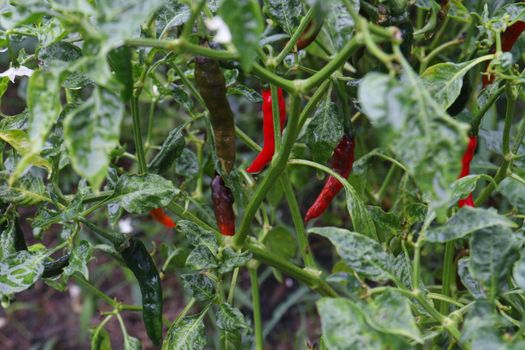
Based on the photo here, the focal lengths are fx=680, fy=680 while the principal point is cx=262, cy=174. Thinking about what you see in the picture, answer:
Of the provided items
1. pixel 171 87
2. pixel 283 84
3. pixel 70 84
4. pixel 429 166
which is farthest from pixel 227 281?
pixel 429 166

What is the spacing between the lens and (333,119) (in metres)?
1.04

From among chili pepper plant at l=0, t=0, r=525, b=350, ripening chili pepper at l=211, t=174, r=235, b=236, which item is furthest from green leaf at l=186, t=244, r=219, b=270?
ripening chili pepper at l=211, t=174, r=235, b=236

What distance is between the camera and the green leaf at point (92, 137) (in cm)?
59

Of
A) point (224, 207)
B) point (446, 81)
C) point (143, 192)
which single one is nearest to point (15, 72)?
point (143, 192)

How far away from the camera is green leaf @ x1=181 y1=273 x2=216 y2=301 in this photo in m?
1.03

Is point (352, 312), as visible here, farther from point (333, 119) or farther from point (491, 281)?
point (333, 119)

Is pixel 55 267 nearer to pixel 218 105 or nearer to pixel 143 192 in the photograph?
pixel 143 192

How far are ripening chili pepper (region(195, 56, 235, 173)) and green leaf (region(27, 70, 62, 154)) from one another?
10.4 inches

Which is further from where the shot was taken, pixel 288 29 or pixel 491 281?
pixel 288 29

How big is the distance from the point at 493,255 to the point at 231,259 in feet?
1.21

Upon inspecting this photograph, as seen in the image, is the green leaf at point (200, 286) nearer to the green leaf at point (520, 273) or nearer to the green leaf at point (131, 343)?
the green leaf at point (131, 343)

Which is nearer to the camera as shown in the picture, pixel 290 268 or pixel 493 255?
pixel 493 255

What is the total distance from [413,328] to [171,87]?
2.01 feet

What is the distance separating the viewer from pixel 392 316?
0.69m
